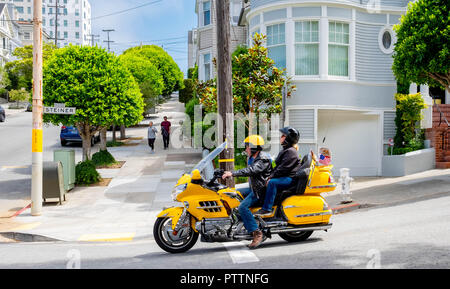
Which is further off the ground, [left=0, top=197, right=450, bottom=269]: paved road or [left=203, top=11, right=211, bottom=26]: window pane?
[left=203, top=11, right=211, bottom=26]: window pane

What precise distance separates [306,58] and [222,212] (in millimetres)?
11291

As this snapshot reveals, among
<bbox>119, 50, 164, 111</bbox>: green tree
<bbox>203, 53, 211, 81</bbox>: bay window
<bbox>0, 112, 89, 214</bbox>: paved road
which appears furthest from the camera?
<bbox>119, 50, 164, 111</bbox>: green tree

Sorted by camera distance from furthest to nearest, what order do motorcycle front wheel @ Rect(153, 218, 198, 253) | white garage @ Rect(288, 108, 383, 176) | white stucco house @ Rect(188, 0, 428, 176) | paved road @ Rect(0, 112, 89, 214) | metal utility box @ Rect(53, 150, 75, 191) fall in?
white garage @ Rect(288, 108, 383, 176) → white stucco house @ Rect(188, 0, 428, 176) → paved road @ Rect(0, 112, 89, 214) → metal utility box @ Rect(53, 150, 75, 191) → motorcycle front wheel @ Rect(153, 218, 198, 253)

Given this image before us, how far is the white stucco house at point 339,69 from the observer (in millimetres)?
17828

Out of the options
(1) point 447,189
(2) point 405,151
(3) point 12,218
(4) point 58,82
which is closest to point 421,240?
(1) point 447,189

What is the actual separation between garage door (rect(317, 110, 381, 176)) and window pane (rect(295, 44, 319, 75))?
194 cm

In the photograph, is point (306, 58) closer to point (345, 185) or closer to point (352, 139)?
point (352, 139)

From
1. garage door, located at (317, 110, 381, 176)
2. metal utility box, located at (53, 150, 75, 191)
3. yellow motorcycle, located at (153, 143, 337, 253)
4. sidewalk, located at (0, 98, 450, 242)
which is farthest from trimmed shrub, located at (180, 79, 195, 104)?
yellow motorcycle, located at (153, 143, 337, 253)

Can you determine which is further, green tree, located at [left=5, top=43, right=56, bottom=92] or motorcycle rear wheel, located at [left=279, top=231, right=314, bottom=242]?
green tree, located at [left=5, top=43, right=56, bottom=92]

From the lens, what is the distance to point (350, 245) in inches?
305

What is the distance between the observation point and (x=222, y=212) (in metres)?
7.80

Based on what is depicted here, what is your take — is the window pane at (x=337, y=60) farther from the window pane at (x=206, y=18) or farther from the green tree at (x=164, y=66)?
the green tree at (x=164, y=66)

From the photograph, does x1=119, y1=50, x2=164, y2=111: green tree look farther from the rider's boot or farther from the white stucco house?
the rider's boot

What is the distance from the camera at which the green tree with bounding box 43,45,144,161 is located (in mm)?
17062
